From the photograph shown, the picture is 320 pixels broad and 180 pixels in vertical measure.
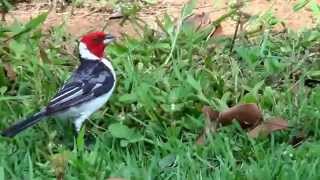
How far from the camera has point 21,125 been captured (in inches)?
203

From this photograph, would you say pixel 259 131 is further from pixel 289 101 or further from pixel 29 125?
pixel 29 125

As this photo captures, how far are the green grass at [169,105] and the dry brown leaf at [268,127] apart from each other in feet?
0.16

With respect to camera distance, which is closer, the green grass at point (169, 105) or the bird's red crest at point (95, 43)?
the green grass at point (169, 105)

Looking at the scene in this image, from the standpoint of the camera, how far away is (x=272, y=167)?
4.72m

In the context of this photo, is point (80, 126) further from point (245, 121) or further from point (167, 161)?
point (245, 121)

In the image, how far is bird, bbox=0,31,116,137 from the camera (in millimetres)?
5203

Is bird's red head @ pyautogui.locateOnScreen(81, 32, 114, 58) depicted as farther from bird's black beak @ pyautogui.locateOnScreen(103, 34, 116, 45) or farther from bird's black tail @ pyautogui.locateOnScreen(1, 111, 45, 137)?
bird's black tail @ pyautogui.locateOnScreen(1, 111, 45, 137)

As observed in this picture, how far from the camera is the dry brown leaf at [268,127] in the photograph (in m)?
5.11

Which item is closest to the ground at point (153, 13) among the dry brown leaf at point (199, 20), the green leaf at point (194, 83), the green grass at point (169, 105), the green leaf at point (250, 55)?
the dry brown leaf at point (199, 20)

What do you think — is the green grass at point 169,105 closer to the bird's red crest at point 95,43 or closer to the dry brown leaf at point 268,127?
the dry brown leaf at point 268,127

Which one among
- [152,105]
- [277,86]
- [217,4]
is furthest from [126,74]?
[217,4]

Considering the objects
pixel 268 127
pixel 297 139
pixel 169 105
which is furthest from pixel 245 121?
pixel 169 105

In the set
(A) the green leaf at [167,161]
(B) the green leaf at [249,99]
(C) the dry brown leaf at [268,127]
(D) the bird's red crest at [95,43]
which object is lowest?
(A) the green leaf at [167,161]

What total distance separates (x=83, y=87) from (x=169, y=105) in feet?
1.54
